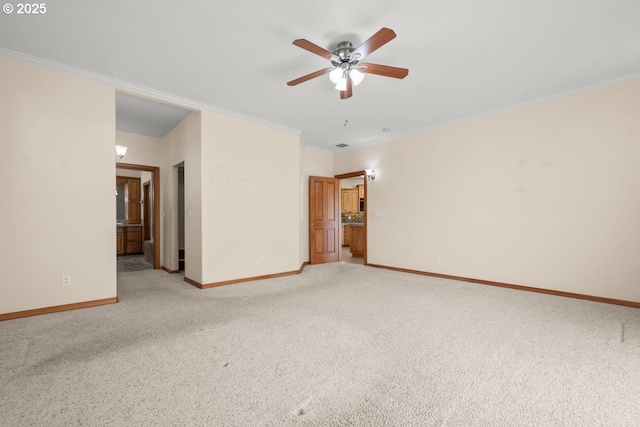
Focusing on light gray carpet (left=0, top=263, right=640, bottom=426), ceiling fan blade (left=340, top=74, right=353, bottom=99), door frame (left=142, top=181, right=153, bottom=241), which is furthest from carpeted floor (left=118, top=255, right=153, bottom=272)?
ceiling fan blade (left=340, top=74, right=353, bottom=99)

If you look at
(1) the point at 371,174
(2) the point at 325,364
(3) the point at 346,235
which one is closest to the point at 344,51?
(2) the point at 325,364

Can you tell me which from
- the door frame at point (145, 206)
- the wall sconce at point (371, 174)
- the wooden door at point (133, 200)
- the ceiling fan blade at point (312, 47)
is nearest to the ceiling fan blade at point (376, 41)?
the ceiling fan blade at point (312, 47)

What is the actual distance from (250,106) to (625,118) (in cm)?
508

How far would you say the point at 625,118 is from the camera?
11.5 feet

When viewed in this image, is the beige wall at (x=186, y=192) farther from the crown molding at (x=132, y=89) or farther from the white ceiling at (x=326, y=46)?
the white ceiling at (x=326, y=46)

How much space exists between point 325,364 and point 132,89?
4.12 m

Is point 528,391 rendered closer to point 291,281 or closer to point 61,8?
point 291,281

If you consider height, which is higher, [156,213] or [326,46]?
[326,46]

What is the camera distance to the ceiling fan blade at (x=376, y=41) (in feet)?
6.86

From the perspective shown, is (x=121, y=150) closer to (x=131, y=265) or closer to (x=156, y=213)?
(x=156, y=213)

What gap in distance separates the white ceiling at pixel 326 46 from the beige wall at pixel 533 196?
487mm

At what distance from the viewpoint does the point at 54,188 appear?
322 centimetres

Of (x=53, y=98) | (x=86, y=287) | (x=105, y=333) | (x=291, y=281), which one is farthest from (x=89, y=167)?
(x=291, y=281)

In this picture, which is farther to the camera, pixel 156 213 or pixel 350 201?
pixel 350 201
